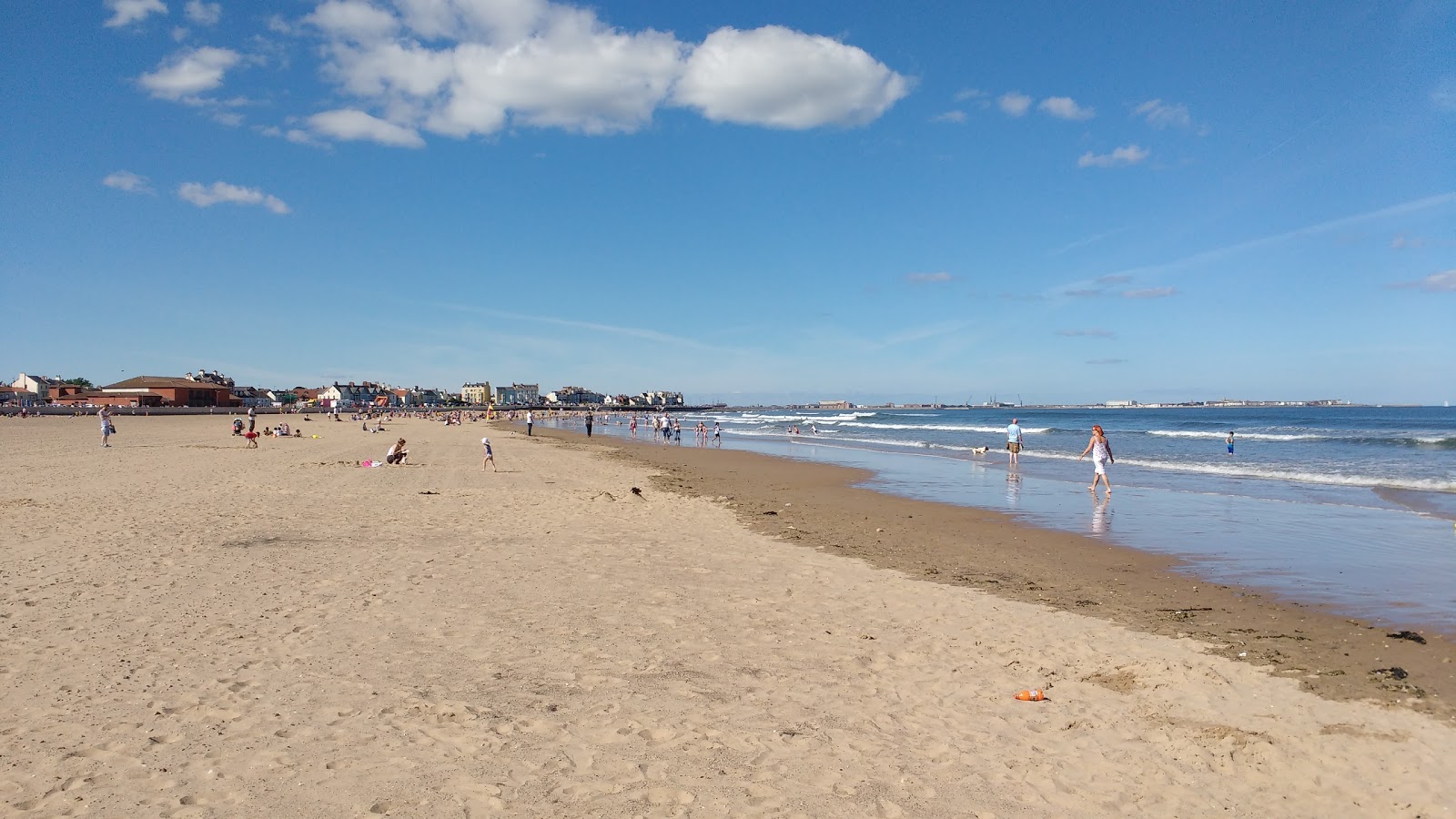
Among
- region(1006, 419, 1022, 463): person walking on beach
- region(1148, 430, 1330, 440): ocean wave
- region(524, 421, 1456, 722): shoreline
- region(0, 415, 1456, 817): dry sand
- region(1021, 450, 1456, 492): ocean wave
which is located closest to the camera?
region(0, 415, 1456, 817): dry sand

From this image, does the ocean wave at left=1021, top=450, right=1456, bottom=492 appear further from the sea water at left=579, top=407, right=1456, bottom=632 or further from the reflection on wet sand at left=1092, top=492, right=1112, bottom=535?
the reflection on wet sand at left=1092, top=492, right=1112, bottom=535

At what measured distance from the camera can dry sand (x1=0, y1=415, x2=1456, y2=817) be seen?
387cm

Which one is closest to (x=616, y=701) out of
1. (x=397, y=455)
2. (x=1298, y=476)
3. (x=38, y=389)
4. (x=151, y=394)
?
(x=397, y=455)

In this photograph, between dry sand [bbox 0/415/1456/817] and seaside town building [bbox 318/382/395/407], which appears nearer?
dry sand [bbox 0/415/1456/817]

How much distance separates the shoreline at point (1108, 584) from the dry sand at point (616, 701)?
440 millimetres

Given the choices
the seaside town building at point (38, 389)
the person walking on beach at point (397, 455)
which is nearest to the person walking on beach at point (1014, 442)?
the person walking on beach at point (397, 455)

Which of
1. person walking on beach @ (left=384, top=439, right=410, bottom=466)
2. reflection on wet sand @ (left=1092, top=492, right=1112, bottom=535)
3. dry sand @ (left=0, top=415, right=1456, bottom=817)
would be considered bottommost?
reflection on wet sand @ (left=1092, top=492, right=1112, bottom=535)

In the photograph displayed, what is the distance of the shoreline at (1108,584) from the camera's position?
5.96m

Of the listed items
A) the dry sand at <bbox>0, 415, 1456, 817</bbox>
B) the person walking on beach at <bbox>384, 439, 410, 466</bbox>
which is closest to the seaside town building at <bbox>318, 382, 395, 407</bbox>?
the person walking on beach at <bbox>384, 439, 410, 466</bbox>

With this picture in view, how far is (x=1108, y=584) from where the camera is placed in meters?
9.06

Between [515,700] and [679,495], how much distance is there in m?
12.1

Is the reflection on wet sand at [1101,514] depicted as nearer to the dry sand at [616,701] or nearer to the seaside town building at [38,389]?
the dry sand at [616,701]

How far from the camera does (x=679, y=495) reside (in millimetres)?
17047

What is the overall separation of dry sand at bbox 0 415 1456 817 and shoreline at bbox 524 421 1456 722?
44 cm
